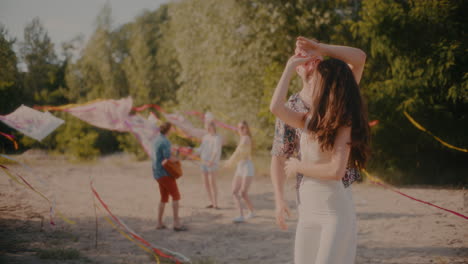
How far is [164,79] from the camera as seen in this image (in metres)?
23.7

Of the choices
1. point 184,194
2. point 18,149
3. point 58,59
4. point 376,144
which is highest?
point 58,59

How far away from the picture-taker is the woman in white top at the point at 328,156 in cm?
191

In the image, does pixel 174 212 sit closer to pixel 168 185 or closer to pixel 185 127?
pixel 168 185

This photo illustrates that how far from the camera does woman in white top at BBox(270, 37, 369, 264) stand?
6.26 feet

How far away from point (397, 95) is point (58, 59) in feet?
28.3

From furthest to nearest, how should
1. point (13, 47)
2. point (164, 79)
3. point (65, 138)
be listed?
1. point (164, 79)
2. point (65, 138)
3. point (13, 47)

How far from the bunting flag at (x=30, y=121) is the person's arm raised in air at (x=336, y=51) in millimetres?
4614

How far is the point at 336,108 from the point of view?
75.4 inches

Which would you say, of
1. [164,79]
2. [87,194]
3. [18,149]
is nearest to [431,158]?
[87,194]

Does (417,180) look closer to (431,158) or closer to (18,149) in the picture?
(431,158)

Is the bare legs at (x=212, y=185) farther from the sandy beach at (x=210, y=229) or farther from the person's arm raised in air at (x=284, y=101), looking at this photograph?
the person's arm raised in air at (x=284, y=101)

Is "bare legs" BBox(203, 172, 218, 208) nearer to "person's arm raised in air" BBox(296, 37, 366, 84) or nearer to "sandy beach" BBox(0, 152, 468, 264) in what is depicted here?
"sandy beach" BBox(0, 152, 468, 264)

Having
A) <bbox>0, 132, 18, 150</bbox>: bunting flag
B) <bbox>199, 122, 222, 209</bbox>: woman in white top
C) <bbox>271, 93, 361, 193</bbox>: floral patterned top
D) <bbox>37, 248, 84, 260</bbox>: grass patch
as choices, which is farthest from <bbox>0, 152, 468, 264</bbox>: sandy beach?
<bbox>271, 93, 361, 193</bbox>: floral patterned top

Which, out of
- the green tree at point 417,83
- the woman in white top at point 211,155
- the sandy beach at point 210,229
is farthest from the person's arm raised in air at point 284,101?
the green tree at point 417,83
